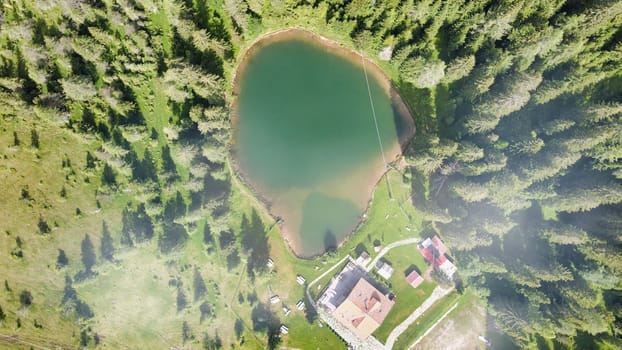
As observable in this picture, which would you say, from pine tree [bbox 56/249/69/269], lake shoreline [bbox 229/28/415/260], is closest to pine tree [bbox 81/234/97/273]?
pine tree [bbox 56/249/69/269]

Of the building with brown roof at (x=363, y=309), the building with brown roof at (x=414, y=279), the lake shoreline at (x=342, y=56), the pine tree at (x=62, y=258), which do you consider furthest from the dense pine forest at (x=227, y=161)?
the building with brown roof at (x=363, y=309)

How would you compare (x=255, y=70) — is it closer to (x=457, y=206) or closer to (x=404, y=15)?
(x=404, y=15)

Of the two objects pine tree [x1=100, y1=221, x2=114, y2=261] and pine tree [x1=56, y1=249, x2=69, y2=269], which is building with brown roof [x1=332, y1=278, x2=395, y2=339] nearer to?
pine tree [x1=100, y1=221, x2=114, y2=261]

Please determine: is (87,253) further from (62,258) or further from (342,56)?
(342,56)

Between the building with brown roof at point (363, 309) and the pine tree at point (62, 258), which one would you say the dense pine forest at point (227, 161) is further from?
the building with brown roof at point (363, 309)

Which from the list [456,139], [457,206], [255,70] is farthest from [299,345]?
[255,70]
